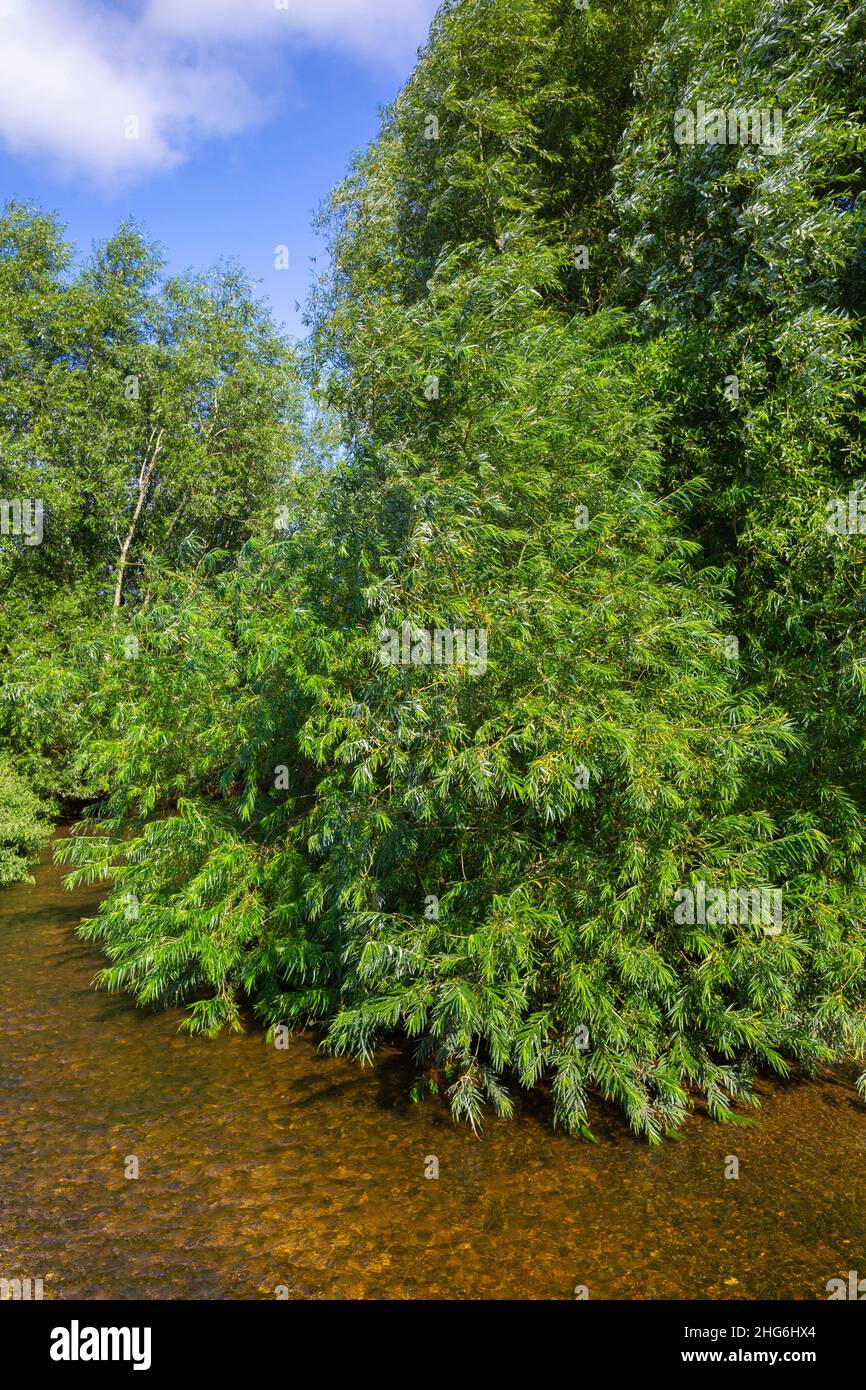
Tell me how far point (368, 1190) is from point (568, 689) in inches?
130

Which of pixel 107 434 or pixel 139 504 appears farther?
pixel 139 504

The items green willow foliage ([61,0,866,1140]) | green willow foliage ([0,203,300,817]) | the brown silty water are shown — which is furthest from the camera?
green willow foliage ([0,203,300,817])

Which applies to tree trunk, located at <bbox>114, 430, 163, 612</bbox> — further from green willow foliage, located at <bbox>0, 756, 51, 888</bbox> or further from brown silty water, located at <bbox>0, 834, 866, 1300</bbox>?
brown silty water, located at <bbox>0, 834, 866, 1300</bbox>

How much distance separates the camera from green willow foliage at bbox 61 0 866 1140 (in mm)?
5773

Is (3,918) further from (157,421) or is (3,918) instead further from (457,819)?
(157,421)

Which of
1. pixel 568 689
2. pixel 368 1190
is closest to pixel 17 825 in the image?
pixel 368 1190

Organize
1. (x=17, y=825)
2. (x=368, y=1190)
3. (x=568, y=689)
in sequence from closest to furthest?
1. (x=368, y=1190)
2. (x=568, y=689)
3. (x=17, y=825)

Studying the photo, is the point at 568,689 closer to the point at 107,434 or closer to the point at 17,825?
the point at 17,825

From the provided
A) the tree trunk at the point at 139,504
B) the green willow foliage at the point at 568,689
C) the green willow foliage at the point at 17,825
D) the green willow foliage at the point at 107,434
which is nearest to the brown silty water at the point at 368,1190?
the green willow foliage at the point at 568,689

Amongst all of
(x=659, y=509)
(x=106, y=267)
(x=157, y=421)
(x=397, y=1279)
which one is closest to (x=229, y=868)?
(x=397, y=1279)

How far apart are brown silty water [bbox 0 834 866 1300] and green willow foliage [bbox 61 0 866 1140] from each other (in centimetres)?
36

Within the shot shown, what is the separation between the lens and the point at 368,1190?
5.22 metres

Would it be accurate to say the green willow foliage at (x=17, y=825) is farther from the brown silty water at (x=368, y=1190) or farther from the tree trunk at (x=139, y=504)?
the brown silty water at (x=368, y=1190)

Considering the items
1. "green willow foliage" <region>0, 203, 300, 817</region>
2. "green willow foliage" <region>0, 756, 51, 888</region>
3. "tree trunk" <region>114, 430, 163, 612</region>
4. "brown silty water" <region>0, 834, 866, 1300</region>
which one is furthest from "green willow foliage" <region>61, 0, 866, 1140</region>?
"tree trunk" <region>114, 430, 163, 612</region>
